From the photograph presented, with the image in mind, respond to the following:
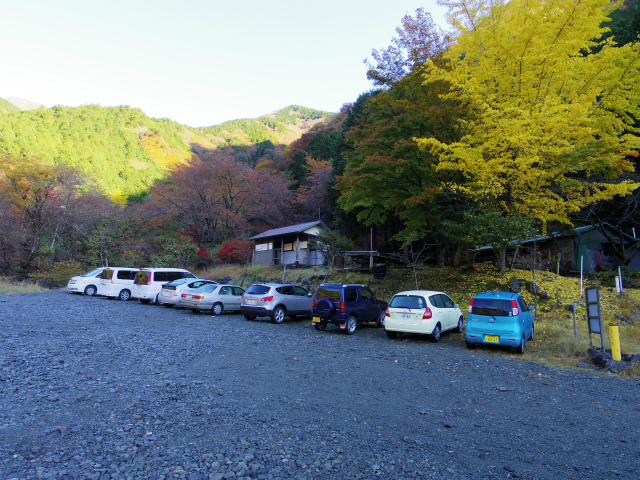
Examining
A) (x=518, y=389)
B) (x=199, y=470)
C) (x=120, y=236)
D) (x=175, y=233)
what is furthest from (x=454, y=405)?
(x=175, y=233)

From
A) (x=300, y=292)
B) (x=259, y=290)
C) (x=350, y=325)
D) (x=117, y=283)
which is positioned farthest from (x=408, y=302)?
(x=117, y=283)

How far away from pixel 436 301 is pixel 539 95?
8.52 meters

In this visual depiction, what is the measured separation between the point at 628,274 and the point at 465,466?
764 inches

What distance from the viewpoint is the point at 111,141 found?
65.0 m

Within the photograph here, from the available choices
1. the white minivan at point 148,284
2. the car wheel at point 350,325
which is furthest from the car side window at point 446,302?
the white minivan at point 148,284

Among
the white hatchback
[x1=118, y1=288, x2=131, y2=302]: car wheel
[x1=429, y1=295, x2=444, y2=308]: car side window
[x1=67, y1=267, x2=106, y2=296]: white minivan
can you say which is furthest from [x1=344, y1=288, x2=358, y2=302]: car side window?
[x1=67, y1=267, x2=106, y2=296]: white minivan

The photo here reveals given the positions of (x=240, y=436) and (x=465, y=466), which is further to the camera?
(x=240, y=436)

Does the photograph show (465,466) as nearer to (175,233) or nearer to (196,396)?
(196,396)

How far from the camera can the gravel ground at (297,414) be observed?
3.68 meters

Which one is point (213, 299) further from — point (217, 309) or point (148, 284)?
point (148, 284)

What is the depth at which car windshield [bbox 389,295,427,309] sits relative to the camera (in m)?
11.0

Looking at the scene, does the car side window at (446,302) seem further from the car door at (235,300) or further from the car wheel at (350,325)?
the car door at (235,300)

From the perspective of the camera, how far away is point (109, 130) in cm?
6819

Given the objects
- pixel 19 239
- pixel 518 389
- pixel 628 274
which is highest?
pixel 19 239
